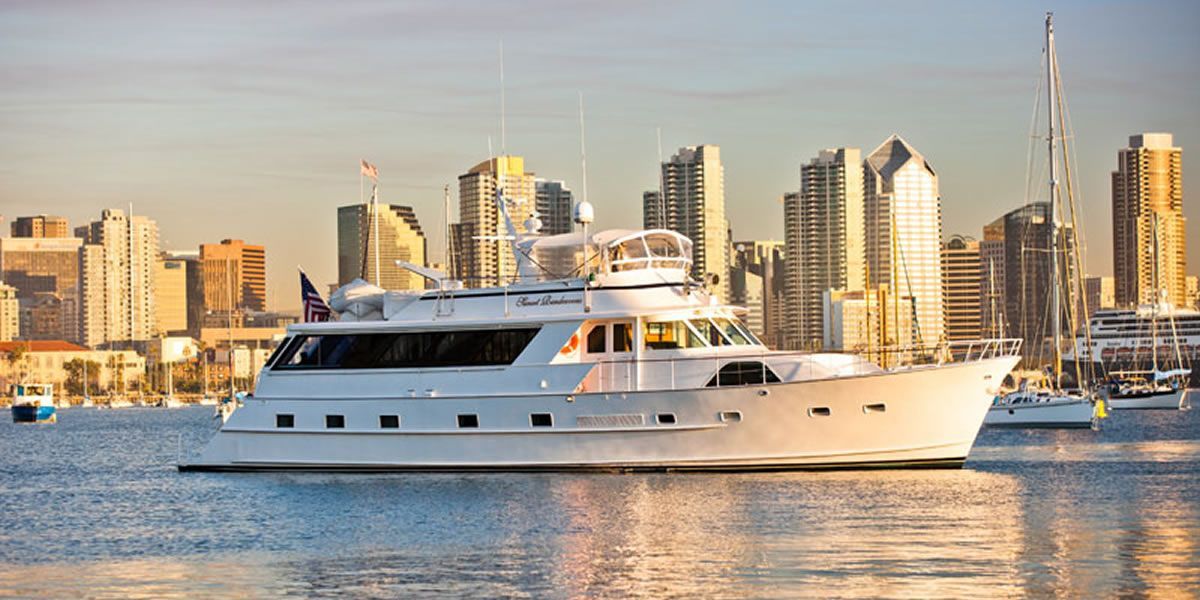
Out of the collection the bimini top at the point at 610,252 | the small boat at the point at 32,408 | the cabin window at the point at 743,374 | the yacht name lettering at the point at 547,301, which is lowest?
the small boat at the point at 32,408

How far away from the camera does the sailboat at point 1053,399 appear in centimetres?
6294

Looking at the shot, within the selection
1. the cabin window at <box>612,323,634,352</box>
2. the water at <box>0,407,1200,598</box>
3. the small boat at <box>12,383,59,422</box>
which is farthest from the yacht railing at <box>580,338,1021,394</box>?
the small boat at <box>12,383,59,422</box>

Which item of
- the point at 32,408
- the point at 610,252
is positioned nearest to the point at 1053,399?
the point at 610,252

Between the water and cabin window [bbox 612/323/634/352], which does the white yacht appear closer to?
cabin window [bbox 612/323/634/352]

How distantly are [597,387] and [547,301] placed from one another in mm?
2263

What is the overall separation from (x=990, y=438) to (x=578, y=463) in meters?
27.4

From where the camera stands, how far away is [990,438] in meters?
61.0

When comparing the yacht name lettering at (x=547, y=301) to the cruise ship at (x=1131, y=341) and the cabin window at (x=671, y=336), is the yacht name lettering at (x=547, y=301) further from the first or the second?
the cruise ship at (x=1131, y=341)

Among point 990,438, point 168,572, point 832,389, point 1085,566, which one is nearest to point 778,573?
point 1085,566

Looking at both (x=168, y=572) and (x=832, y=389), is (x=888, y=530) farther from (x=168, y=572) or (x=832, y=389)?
(x=168, y=572)

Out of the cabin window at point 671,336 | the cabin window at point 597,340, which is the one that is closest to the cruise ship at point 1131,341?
the cabin window at point 671,336

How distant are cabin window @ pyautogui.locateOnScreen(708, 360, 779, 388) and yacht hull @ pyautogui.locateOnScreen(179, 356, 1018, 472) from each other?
1.28 feet

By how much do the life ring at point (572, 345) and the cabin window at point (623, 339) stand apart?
755 millimetres

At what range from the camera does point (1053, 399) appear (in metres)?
67.6
